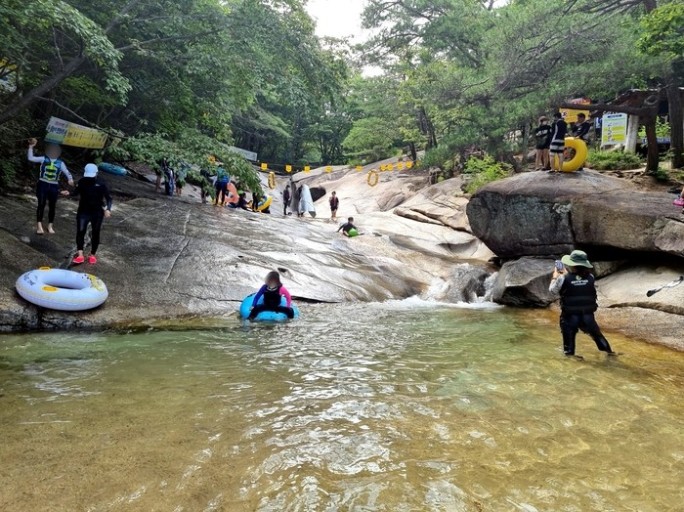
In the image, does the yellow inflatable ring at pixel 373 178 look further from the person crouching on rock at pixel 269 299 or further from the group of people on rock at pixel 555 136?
the person crouching on rock at pixel 269 299

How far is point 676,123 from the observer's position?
13812mm

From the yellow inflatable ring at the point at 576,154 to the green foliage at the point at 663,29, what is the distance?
9.48ft

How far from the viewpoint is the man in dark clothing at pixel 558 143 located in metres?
12.9

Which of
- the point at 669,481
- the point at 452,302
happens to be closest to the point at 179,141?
the point at 452,302

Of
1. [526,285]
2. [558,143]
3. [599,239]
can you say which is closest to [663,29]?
[558,143]

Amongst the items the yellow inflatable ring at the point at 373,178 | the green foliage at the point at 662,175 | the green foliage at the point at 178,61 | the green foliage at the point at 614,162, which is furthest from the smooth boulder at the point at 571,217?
the yellow inflatable ring at the point at 373,178

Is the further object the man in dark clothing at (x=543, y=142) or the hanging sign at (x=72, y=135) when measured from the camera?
the man in dark clothing at (x=543, y=142)

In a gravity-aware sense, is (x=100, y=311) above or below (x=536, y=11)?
below

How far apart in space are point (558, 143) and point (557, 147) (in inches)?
5.9

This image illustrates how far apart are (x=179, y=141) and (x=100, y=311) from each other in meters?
4.71

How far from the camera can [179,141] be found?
1095 cm

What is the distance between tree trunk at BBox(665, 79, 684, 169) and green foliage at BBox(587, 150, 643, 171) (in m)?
1.78

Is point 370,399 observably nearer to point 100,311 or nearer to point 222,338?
point 222,338

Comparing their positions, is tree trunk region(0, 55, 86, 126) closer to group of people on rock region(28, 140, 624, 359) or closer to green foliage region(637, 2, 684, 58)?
group of people on rock region(28, 140, 624, 359)
